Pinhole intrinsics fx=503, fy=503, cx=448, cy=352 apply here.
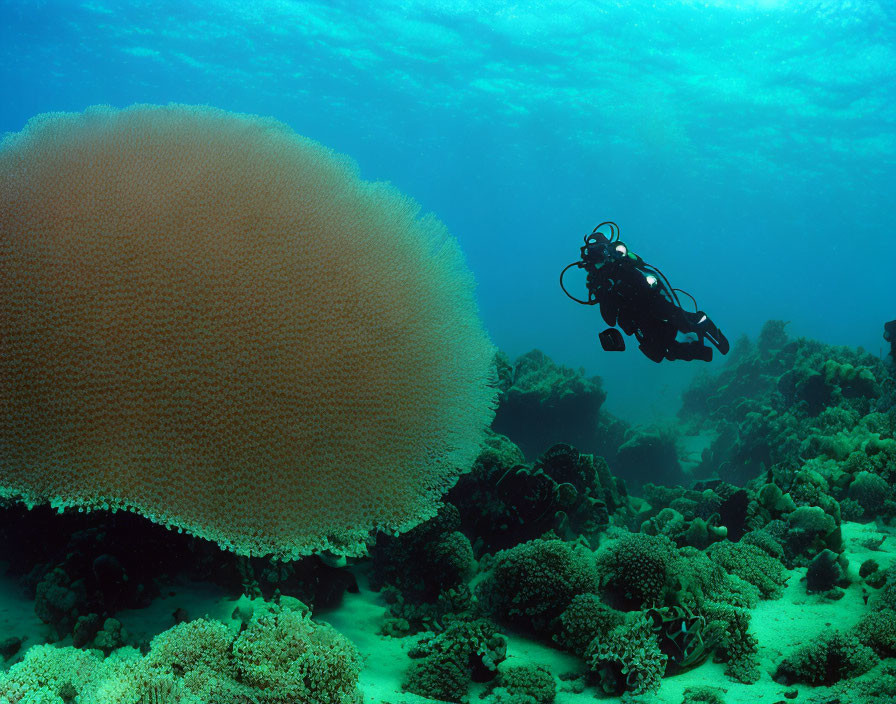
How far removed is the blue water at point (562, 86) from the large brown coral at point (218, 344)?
8.63 metres

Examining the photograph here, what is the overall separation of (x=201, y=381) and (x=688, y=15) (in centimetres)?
3352

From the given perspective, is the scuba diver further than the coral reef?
No

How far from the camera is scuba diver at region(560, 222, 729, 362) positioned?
6.03m

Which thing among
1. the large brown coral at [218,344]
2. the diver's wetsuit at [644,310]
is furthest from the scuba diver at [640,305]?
the large brown coral at [218,344]

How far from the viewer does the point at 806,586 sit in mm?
4898

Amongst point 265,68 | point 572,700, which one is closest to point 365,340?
point 572,700

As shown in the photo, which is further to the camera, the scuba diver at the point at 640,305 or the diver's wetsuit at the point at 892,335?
the diver's wetsuit at the point at 892,335

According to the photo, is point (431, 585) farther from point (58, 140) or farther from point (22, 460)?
point (58, 140)

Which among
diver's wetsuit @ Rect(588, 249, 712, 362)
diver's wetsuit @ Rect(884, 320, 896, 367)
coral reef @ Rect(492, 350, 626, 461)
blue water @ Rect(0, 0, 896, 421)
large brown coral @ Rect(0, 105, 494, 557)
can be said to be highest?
blue water @ Rect(0, 0, 896, 421)

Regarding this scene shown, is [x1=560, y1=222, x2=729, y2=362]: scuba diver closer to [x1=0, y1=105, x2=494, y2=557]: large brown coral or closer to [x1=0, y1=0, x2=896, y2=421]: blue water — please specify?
[x1=0, y1=105, x2=494, y2=557]: large brown coral

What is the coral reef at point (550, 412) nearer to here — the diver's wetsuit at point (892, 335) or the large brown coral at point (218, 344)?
the diver's wetsuit at point (892, 335)

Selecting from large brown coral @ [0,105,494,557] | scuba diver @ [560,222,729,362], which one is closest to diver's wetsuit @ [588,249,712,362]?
scuba diver @ [560,222,729,362]

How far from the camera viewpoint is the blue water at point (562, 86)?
27672 millimetres

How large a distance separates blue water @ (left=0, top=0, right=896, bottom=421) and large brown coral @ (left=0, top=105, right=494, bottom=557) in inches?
340
